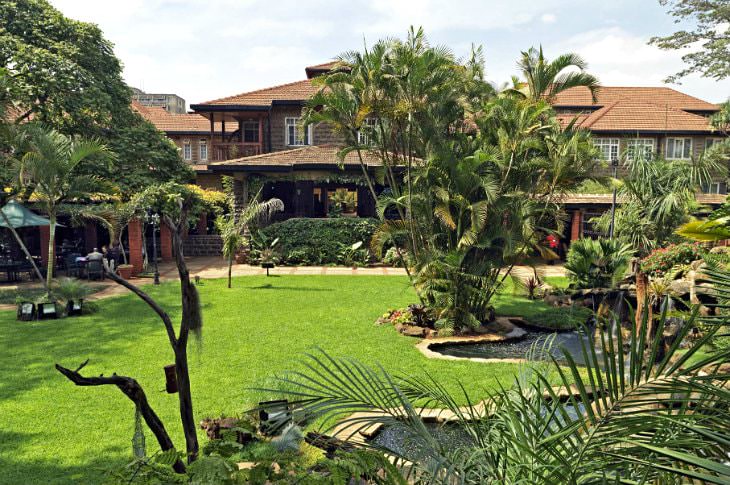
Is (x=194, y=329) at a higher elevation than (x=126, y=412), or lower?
higher

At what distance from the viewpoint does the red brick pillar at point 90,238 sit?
21.4 m

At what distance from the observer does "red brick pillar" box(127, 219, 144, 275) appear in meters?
18.2

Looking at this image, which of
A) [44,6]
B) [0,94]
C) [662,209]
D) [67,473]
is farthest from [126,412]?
[44,6]

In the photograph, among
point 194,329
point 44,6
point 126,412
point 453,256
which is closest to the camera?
point 194,329

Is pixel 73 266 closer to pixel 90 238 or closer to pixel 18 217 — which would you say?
pixel 18 217

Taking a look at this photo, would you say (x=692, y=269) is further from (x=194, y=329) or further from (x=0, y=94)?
(x=0, y=94)

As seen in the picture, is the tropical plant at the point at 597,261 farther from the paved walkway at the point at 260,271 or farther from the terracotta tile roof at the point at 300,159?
the terracotta tile roof at the point at 300,159

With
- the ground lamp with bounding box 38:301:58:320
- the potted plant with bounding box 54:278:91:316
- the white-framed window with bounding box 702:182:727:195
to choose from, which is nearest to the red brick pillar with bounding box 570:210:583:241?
the white-framed window with bounding box 702:182:727:195

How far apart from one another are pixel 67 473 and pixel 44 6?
63.0ft

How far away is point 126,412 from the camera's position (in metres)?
6.40

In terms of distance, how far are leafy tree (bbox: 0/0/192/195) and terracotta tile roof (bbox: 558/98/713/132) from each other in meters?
21.2

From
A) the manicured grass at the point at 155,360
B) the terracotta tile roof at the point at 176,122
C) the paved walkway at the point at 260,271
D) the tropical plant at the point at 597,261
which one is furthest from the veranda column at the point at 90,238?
the tropical plant at the point at 597,261

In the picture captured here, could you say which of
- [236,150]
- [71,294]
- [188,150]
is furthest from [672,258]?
[188,150]

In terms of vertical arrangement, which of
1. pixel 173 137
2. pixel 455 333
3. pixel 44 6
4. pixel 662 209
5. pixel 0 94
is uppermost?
pixel 44 6
